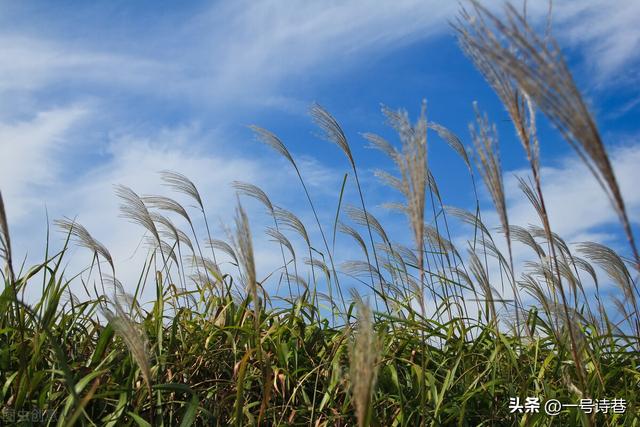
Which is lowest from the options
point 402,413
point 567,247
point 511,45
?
point 402,413

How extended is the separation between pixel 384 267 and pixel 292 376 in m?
1.19

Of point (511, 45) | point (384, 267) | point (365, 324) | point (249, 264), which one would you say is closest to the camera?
point (365, 324)

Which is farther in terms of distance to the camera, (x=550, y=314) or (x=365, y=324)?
(x=550, y=314)

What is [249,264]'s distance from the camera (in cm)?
182

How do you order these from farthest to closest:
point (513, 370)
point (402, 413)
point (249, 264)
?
point (513, 370)
point (402, 413)
point (249, 264)

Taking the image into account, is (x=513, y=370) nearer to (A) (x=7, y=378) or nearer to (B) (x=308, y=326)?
(B) (x=308, y=326)

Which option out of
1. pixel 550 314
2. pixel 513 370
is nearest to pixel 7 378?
pixel 513 370

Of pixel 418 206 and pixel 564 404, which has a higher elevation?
pixel 418 206

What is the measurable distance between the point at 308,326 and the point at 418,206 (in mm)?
1749

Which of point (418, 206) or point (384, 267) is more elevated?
point (384, 267)

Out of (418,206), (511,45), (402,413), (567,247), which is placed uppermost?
(567,247)

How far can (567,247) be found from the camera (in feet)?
13.3

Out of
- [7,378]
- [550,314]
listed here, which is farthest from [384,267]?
[7,378]

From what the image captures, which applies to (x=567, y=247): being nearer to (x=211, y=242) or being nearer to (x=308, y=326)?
(x=308, y=326)
